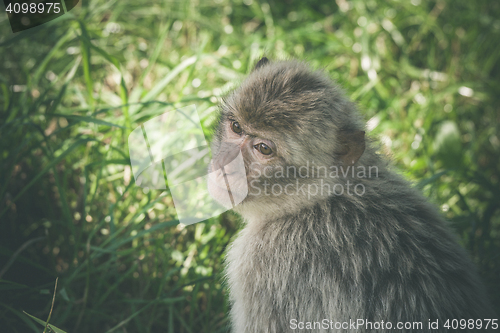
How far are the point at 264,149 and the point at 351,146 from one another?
1.44 feet

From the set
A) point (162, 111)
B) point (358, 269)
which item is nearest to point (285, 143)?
point (358, 269)

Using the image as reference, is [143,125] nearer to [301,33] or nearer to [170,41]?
[170,41]

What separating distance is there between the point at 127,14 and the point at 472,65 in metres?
3.80

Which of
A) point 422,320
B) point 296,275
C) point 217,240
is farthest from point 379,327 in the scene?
point 217,240

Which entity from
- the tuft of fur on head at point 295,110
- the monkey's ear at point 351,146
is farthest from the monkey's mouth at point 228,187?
the monkey's ear at point 351,146

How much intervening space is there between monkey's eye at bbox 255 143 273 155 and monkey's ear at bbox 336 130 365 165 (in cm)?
35

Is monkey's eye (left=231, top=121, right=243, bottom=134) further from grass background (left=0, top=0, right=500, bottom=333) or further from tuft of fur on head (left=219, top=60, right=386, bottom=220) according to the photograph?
grass background (left=0, top=0, right=500, bottom=333)

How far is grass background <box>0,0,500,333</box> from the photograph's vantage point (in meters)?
2.41

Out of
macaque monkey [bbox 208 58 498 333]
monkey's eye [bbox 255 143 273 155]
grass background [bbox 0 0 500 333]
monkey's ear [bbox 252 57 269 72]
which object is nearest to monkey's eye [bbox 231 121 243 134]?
macaque monkey [bbox 208 58 498 333]

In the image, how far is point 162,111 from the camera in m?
2.99

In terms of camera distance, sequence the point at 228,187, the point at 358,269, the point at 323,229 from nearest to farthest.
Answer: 1. the point at 358,269
2. the point at 323,229
3. the point at 228,187

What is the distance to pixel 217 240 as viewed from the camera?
2705 mm

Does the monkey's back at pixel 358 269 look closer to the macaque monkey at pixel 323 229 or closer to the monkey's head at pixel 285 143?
the macaque monkey at pixel 323 229

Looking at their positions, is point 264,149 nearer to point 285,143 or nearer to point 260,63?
point 285,143
